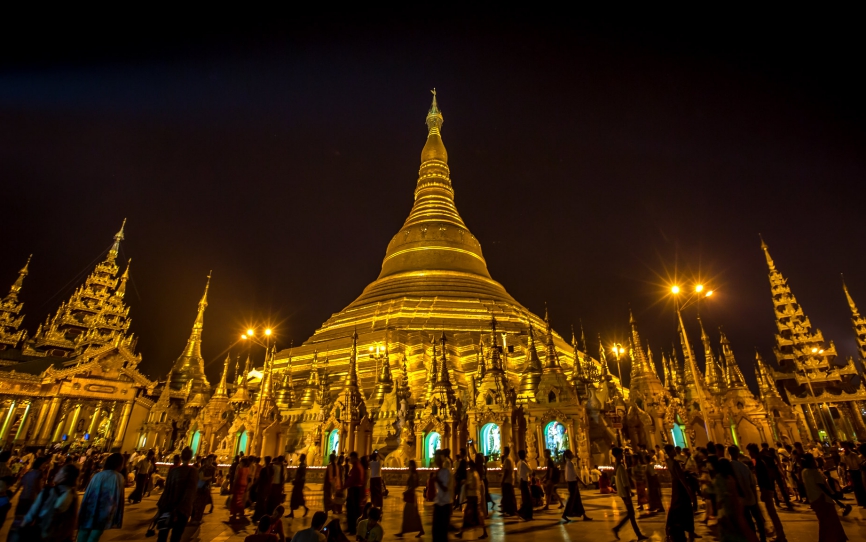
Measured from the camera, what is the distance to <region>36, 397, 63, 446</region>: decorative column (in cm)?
2253

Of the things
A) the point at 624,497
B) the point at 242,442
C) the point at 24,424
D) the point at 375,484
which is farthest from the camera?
the point at 24,424

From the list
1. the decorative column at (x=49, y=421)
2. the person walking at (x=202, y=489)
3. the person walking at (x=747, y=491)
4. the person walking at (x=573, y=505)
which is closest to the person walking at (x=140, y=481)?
the person walking at (x=202, y=489)

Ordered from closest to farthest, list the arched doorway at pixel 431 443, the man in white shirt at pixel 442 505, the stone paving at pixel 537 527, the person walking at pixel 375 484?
the man in white shirt at pixel 442 505 < the stone paving at pixel 537 527 < the person walking at pixel 375 484 < the arched doorway at pixel 431 443

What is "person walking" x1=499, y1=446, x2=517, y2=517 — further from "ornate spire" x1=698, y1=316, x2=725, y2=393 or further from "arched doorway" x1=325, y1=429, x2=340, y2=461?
"ornate spire" x1=698, y1=316, x2=725, y2=393

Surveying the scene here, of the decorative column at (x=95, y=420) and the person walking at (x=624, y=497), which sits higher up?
the decorative column at (x=95, y=420)

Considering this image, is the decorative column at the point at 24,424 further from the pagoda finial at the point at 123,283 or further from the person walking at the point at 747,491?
the person walking at the point at 747,491

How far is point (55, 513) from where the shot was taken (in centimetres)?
456

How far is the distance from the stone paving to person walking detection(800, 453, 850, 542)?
0.65 m

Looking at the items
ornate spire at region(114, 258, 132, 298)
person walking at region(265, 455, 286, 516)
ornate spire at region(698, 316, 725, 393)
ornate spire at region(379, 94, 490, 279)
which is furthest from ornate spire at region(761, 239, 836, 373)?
ornate spire at region(114, 258, 132, 298)

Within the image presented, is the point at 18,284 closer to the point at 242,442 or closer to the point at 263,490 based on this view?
the point at 242,442

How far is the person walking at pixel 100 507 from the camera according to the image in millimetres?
4719

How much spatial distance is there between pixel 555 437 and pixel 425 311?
15663 millimetres

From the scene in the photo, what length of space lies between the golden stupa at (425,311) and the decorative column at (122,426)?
27.4ft

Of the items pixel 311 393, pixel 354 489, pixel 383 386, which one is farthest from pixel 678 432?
pixel 354 489
